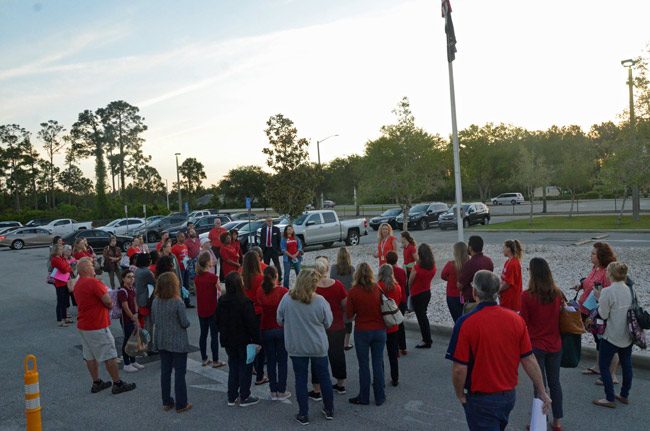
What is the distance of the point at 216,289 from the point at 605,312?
4.80 metres

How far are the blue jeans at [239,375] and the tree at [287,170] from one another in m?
17.0

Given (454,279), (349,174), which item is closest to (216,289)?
(454,279)

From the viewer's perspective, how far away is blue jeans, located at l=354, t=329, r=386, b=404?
5.79 m

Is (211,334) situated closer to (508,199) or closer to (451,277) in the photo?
(451,277)

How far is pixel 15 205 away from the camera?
233ft

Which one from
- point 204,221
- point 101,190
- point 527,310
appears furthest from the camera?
point 101,190

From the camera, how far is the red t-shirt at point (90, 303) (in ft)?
21.1

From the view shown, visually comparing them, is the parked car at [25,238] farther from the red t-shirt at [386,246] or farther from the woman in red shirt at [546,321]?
the woman in red shirt at [546,321]

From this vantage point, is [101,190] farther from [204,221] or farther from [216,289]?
[216,289]

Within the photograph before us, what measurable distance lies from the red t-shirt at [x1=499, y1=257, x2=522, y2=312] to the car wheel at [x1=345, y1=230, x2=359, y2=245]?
1778 centimetres

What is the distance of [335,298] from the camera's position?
19.7ft

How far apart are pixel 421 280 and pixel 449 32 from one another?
7.16 meters

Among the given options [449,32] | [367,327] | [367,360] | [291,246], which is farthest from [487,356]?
[291,246]

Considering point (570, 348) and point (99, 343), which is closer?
point (570, 348)
